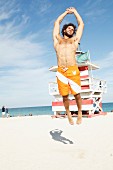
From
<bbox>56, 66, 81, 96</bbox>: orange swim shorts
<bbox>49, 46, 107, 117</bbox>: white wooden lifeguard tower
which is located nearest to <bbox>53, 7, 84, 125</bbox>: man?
<bbox>56, 66, 81, 96</bbox>: orange swim shorts

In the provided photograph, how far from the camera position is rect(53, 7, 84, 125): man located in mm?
6367

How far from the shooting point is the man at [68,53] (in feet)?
20.9

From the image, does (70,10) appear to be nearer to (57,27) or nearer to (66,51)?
(57,27)

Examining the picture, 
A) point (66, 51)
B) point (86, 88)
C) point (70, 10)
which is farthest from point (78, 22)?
point (86, 88)

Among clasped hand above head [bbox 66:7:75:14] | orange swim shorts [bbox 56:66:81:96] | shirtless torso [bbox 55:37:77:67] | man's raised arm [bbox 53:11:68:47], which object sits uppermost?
clasped hand above head [bbox 66:7:75:14]

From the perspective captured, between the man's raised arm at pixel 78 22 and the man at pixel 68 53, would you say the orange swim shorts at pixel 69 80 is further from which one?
the man's raised arm at pixel 78 22

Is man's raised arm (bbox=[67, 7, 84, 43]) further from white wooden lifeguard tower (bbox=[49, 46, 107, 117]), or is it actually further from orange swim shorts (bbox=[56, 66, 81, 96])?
white wooden lifeguard tower (bbox=[49, 46, 107, 117])

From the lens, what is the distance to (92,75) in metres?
24.7

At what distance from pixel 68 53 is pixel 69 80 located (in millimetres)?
660

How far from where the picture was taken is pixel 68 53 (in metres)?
6.39

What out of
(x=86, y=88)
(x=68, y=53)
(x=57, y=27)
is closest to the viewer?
(x=68, y=53)

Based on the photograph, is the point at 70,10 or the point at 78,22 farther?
the point at 78,22

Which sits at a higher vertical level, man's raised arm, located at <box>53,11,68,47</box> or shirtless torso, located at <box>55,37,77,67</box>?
man's raised arm, located at <box>53,11,68,47</box>

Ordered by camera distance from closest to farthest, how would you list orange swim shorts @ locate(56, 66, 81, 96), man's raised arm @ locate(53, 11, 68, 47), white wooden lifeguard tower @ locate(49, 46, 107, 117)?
orange swim shorts @ locate(56, 66, 81, 96)
man's raised arm @ locate(53, 11, 68, 47)
white wooden lifeguard tower @ locate(49, 46, 107, 117)
